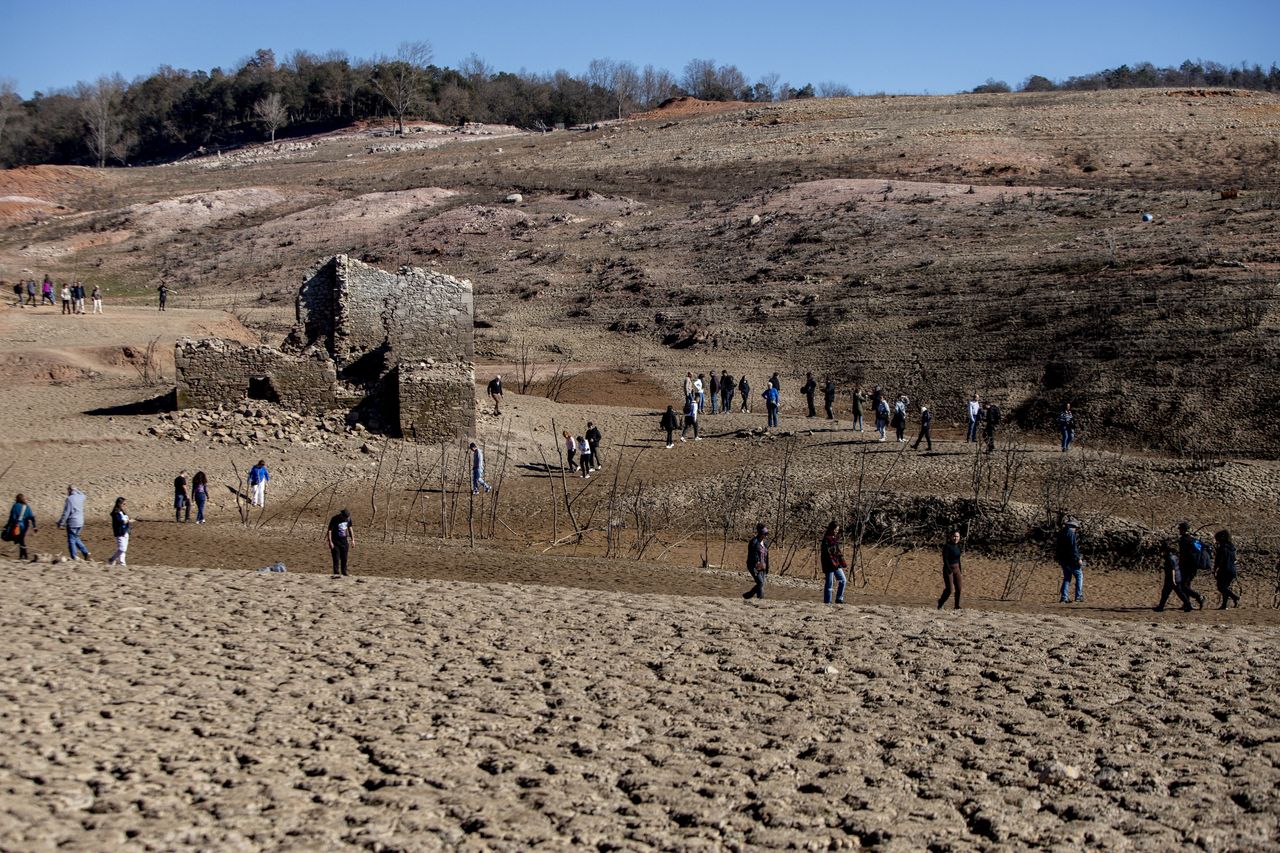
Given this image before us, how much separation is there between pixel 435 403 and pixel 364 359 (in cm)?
221

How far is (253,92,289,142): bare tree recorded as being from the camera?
97000 mm

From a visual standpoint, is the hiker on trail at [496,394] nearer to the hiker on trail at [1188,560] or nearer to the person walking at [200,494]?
the person walking at [200,494]

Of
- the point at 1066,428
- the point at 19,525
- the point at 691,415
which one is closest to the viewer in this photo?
the point at 19,525

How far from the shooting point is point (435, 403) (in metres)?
25.2

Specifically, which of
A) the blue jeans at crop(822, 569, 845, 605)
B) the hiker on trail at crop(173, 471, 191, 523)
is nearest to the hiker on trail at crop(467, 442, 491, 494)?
the hiker on trail at crop(173, 471, 191, 523)

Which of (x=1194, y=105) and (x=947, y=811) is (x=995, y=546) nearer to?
(x=947, y=811)

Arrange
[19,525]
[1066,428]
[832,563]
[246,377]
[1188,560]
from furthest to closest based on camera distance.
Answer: [1066,428], [246,377], [19,525], [1188,560], [832,563]

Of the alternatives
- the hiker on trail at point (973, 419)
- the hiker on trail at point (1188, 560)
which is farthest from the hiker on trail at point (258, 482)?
the hiker on trail at point (973, 419)

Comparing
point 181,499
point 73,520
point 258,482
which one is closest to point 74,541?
point 73,520

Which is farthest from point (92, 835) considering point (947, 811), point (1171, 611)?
point (1171, 611)

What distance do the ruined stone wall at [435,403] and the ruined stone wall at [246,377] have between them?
160 cm

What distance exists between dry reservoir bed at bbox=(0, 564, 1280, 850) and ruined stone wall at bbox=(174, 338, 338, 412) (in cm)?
1228

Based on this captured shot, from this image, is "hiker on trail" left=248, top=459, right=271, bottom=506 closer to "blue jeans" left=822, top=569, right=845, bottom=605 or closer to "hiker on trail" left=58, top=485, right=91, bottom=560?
"hiker on trail" left=58, top=485, right=91, bottom=560

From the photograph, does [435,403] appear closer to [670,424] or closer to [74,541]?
[670,424]
